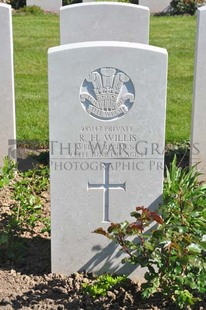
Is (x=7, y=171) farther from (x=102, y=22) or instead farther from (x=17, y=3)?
(x=17, y=3)

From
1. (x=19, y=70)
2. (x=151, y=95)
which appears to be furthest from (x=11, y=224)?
(x=19, y=70)

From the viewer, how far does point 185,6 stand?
17.8m

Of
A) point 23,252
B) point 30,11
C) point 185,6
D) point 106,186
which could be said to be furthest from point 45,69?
point 185,6

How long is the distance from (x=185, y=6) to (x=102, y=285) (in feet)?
47.9

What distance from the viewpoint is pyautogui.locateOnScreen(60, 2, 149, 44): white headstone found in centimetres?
648

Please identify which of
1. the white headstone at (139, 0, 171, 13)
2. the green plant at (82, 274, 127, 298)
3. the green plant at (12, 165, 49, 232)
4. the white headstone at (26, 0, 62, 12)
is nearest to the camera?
the green plant at (82, 274, 127, 298)

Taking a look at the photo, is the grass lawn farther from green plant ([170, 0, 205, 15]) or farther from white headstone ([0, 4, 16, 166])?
white headstone ([0, 4, 16, 166])

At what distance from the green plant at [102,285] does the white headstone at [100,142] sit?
14 cm

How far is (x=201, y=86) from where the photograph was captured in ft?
19.7

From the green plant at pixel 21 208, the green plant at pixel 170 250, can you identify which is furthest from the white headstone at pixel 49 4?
the green plant at pixel 170 250

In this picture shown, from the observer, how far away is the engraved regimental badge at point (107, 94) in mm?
4109

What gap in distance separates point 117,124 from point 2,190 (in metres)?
2.10

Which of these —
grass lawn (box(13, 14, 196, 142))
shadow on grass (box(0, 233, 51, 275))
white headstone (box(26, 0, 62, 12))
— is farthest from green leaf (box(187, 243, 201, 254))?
white headstone (box(26, 0, 62, 12))

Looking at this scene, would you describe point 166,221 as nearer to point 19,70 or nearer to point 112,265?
point 112,265
